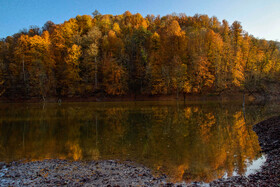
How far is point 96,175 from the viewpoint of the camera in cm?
927

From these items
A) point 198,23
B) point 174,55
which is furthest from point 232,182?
point 198,23

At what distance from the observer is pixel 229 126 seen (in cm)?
2134

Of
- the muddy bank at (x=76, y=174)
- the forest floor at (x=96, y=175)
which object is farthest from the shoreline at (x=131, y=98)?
the muddy bank at (x=76, y=174)

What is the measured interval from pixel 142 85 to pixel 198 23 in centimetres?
4388

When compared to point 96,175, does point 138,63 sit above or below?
above

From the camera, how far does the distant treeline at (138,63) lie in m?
61.8

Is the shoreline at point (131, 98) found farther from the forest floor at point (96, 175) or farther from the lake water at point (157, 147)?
the forest floor at point (96, 175)

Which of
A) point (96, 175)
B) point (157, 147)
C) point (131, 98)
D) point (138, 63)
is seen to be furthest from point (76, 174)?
point (138, 63)

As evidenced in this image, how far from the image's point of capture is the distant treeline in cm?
6181

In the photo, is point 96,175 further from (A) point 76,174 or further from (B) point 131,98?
(B) point 131,98

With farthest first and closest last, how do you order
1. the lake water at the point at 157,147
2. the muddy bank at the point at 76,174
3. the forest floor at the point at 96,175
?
the lake water at the point at 157,147 → the muddy bank at the point at 76,174 → the forest floor at the point at 96,175

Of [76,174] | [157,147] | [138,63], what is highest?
[138,63]

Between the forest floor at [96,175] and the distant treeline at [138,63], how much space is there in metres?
51.2

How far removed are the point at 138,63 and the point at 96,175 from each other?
61.6m
